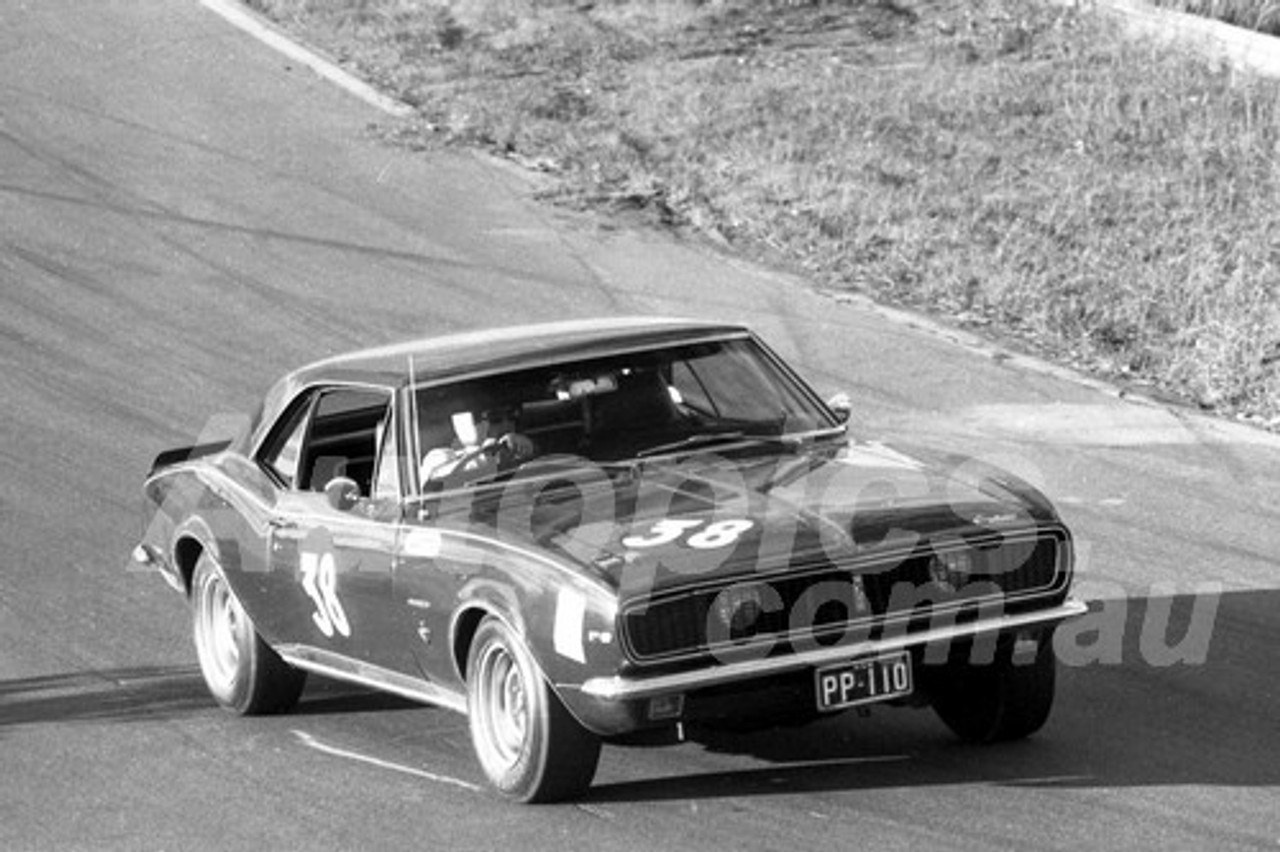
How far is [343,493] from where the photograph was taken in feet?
27.5

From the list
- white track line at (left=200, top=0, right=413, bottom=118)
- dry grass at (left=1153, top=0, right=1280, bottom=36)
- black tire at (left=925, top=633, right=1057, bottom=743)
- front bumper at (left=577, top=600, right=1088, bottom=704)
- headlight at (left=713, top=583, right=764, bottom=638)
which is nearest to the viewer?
front bumper at (left=577, top=600, right=1088, bottom=704)

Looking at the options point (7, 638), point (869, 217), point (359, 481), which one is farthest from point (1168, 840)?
point (869, 217)

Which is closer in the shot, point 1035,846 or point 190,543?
point 1035,846

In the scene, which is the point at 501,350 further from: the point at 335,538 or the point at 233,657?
the point at 233,657

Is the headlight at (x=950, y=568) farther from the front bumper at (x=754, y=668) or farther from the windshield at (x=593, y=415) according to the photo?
the windshield at (x=593, y=415)

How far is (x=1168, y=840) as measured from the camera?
6.70 metres

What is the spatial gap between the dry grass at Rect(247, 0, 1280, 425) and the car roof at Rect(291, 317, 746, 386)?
223 inches

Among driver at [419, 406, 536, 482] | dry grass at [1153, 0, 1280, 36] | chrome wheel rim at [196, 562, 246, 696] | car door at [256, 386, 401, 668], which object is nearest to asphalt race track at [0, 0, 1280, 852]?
chrome wheel rim at [196, 562, 246, 696]

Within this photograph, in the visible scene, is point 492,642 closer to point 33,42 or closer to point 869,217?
point 869,217

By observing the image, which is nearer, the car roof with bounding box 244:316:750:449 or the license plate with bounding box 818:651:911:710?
the license plate with bounding box 818:651:911:710

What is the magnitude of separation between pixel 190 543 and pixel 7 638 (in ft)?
4.19

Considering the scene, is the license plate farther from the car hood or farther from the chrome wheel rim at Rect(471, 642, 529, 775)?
the chrome wheel rim at Rect(471, 642, 529, 775)

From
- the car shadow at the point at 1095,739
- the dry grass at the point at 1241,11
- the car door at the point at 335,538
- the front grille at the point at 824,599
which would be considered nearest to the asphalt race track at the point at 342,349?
the car shadow at the point at 1095,739

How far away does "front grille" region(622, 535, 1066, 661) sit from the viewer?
702cm
